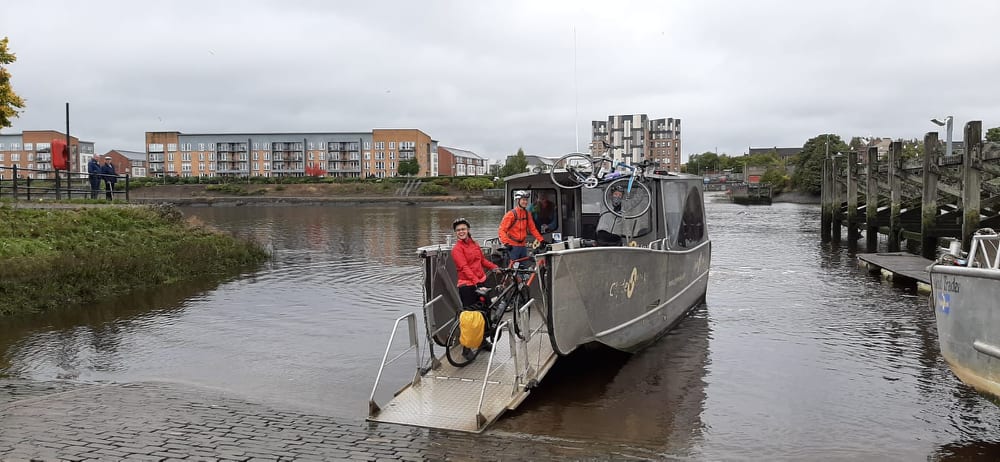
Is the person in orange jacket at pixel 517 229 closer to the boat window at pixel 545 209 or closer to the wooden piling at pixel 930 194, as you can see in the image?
the boat window at pixel 545 209

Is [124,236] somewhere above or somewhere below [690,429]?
above

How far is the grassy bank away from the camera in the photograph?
45.5 feet

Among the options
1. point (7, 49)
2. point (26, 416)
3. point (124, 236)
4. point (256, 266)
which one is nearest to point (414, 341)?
point (26, 416)

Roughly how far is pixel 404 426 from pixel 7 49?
23030 millimetres

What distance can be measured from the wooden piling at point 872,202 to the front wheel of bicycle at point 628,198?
18.9m

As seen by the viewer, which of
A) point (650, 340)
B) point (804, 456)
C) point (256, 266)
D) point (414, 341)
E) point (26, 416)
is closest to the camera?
point (804, 456)

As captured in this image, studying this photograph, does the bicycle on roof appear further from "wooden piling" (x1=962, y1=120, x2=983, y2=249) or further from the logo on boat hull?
"wooden piling" (x1=962, y1=120, x2=983, y2=249)

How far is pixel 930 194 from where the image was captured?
20000mm

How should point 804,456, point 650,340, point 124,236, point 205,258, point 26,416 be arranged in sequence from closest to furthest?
point 804,456
point 26,416
point 650,340
point 124,236
point 205,258

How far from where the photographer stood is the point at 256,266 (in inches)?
880

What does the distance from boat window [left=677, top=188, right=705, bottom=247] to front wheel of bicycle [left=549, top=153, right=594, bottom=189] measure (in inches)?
72.7

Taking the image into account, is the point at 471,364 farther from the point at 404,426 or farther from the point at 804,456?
the point at 804,456

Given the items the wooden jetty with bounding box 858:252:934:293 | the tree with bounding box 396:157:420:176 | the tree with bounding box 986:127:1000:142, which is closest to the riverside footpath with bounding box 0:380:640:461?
the wooden jetty with bounding box 858:252:934:293

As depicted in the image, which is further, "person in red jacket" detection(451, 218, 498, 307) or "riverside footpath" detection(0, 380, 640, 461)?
"person in red jacket" detection(451, 218, 498, 307)
